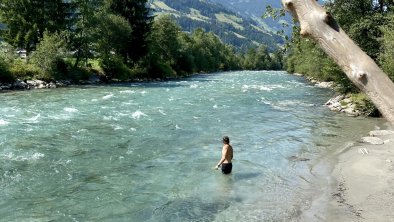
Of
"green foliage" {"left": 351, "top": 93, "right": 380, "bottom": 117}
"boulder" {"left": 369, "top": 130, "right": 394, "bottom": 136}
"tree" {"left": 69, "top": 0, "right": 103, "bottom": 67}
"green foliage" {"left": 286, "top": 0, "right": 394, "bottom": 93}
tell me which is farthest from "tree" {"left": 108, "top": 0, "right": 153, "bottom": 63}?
"boulder" {"left": 369, "top": 130, "right": 394, "bottom": 136}

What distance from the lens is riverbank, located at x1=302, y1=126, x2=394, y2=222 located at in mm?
14195

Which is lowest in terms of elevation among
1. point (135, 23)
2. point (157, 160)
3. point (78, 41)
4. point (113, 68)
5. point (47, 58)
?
point (113, 68)

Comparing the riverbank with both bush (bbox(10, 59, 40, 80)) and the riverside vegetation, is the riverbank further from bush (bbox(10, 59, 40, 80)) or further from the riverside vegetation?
Result: bush (bbox(10, 59, 40, 80))

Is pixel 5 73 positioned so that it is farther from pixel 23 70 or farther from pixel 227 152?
pixel 227 152

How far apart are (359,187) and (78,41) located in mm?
58869

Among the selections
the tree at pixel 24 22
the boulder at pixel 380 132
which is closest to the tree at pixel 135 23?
the tree at pixel 24 22

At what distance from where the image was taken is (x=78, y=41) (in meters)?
67.8

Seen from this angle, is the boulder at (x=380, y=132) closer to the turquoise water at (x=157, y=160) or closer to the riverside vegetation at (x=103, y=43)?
the turquoise water at (x=157, y=160)

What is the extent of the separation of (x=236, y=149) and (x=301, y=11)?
64.1 feet

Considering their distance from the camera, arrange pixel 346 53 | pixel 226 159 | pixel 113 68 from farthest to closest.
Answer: pixel 113 68, pixel 226 159, pixel 346 53

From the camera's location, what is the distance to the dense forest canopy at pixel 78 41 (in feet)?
192

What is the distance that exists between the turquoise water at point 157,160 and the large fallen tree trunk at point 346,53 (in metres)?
10.9

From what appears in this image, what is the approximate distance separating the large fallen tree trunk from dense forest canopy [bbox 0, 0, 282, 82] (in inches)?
2154

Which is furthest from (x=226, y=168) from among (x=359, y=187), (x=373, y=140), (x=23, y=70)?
(x=23, y=70)
